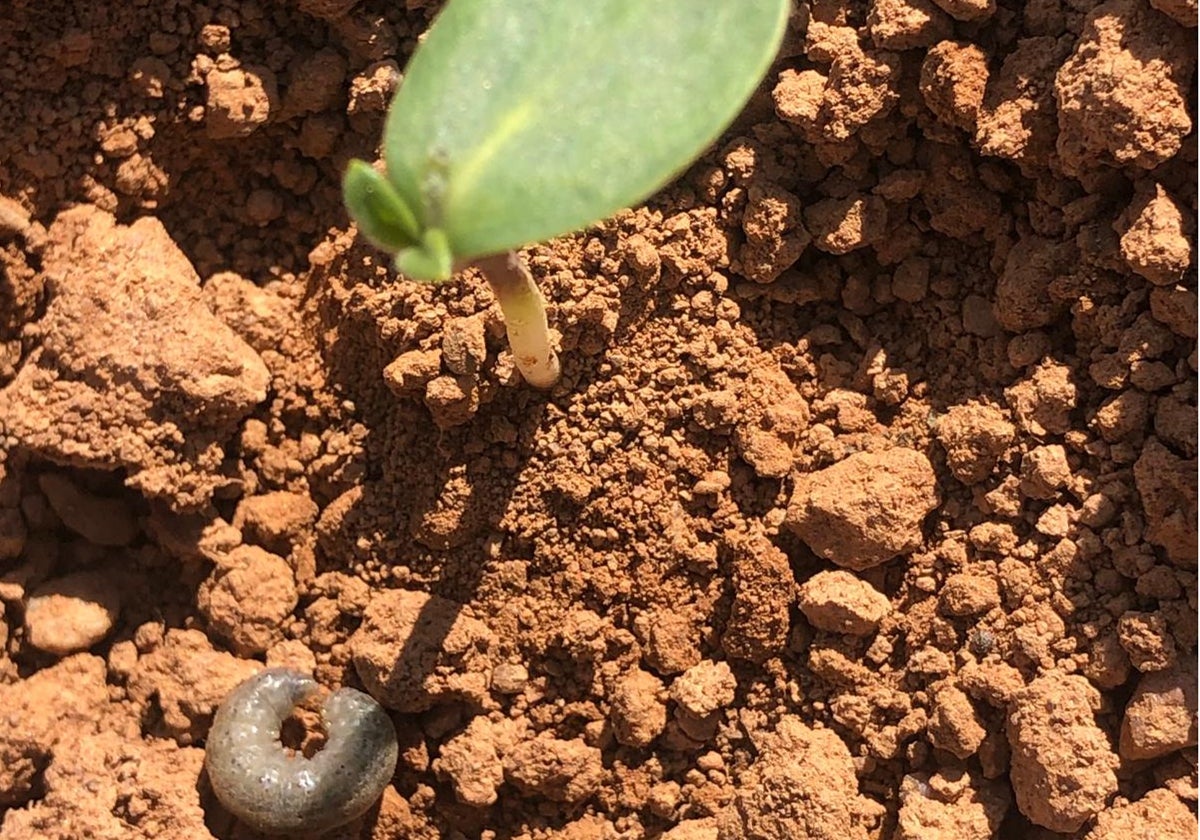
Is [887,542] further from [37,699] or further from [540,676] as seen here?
[37,699]

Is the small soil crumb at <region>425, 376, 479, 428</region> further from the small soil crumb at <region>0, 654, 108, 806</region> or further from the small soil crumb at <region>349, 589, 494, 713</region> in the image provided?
the small soil crumb at <region>0, 654, 108, 806</region>

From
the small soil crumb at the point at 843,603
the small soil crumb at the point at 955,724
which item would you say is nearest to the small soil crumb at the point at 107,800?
the small soil crumb at the point at 843,603

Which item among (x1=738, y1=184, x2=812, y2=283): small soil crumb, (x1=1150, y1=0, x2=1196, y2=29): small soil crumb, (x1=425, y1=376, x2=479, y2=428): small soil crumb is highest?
(x1=1150, y1=0, x2=1196, y2=29): small soil crumb

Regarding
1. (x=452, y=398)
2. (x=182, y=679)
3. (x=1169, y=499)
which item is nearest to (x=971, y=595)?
(x=1169, y=499)

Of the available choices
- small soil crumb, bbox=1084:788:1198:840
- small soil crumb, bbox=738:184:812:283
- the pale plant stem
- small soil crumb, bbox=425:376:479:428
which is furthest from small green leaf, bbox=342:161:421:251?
small soil crumb, bbox=1084:788:1198:840

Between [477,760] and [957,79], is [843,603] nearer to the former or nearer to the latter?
[477,760]

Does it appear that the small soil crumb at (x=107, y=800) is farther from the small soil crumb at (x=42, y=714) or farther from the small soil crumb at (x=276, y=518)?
the small soil crumb at (x=276, y=518)

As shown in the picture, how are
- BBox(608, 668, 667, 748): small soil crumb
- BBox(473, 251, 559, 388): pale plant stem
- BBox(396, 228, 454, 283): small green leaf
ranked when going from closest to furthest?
BBox(396, 228, 454, 283): small green leaf → BBox(473, 251, 559, 388): pale plant stem → BBox(608, 668, 667, 748): small soil crumb
